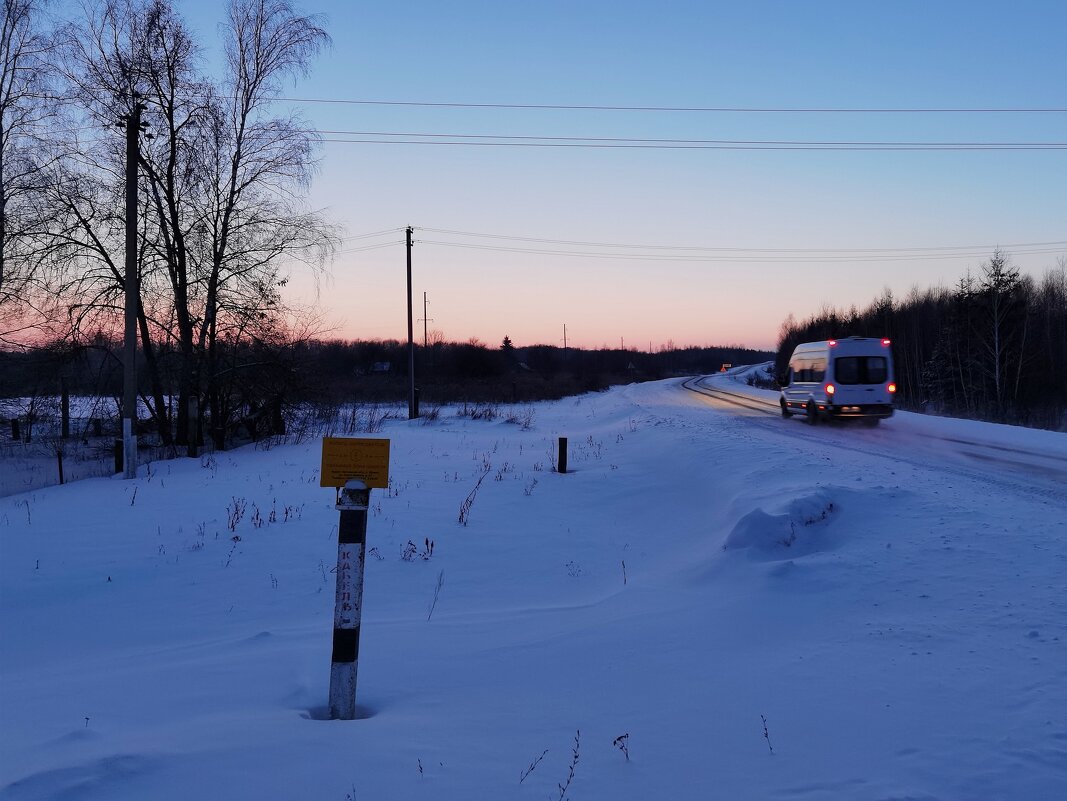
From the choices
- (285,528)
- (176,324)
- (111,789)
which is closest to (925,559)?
(111,789)

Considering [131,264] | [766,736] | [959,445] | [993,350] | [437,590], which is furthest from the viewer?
[993,350]

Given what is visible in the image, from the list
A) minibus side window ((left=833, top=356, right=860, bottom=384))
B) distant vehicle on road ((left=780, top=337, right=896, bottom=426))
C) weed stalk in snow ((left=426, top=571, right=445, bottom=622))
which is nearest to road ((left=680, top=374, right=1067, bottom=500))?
distant vehicle on road ((left=780, top=337, right=896, bottom=426))

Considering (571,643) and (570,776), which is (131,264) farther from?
(570,776)

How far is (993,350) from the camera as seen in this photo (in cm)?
4303

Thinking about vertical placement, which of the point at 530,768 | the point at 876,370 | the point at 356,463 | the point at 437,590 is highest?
the point at 876,370

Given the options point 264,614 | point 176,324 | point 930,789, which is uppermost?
point 176,324

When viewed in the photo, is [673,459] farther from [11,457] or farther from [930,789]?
[11,457]

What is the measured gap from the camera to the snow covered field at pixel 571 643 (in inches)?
116

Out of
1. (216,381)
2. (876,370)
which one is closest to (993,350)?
(876,370)

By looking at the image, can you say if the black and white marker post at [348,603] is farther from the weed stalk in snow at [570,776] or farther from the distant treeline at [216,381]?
the distant treeline at [216,381]

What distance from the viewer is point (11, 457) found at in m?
21.5

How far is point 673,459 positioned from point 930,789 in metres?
10.4

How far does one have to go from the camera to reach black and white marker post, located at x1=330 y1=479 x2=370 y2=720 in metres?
3.73

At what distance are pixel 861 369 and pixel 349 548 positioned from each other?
59.5ft
